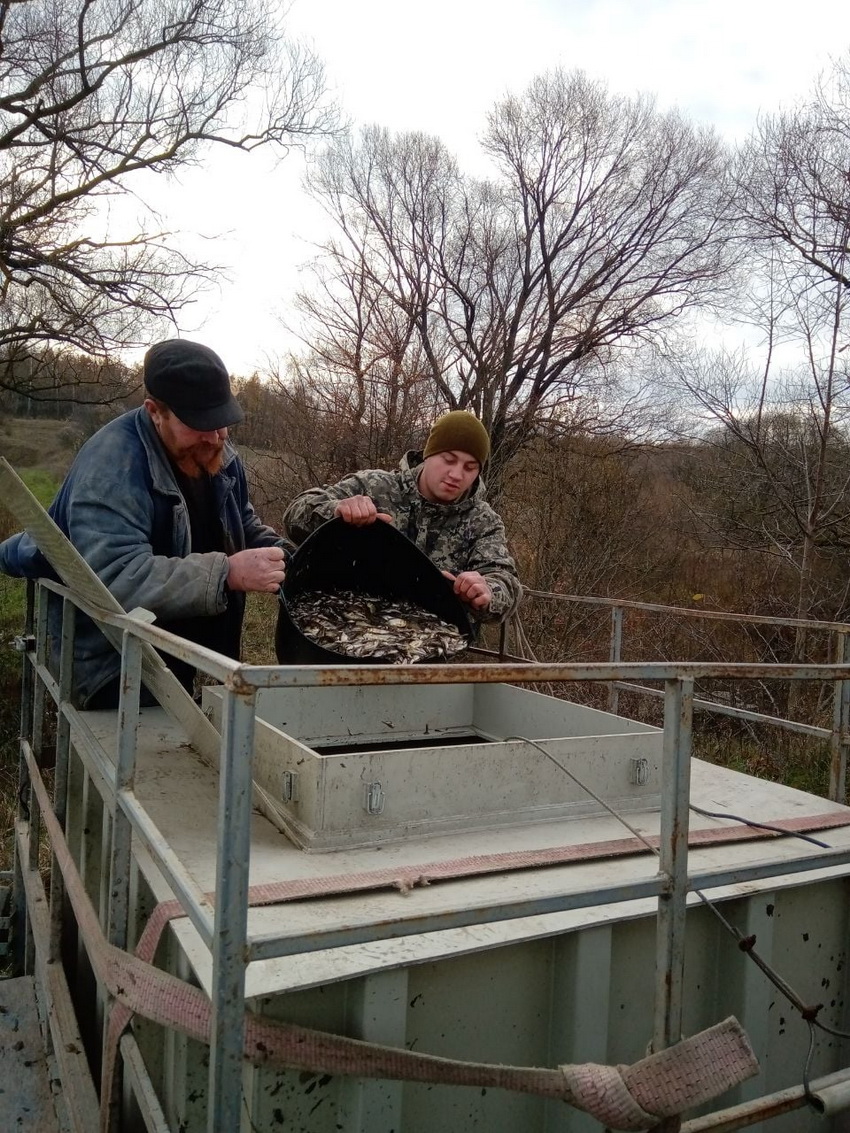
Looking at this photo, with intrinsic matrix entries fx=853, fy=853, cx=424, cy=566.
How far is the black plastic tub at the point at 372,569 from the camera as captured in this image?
3.58m

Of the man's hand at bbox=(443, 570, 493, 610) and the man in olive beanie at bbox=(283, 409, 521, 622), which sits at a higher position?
the man in olive beanie at bbox=(283, 409, 521, 622)

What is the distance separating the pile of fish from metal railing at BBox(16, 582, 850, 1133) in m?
1.01

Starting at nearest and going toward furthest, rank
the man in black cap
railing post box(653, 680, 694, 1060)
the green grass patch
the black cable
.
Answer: railing post box(653, 680, 694, 1060) < the black cable < the man in black cap < the green grass patch

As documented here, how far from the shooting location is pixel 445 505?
4.13 metres

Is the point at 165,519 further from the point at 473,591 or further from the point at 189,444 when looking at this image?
the point at 473,591

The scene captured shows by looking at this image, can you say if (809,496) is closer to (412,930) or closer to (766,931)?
(766,931)

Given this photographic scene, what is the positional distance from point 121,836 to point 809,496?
9.02 metres

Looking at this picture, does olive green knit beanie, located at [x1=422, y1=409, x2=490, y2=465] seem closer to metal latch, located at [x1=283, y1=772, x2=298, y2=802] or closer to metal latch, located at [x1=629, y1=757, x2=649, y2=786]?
metal latch, located at [x1=629, y1=757, x2=649, y2=786]

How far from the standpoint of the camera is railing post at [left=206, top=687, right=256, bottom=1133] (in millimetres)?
1180

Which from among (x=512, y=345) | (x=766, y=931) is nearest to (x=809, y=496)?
(x=512, y=345)

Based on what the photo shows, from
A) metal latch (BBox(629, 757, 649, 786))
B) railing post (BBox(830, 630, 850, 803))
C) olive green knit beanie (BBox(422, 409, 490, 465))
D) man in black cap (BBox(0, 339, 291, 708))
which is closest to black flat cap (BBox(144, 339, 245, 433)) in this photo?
man in black cap (BBox(0, 339, 291, 708))

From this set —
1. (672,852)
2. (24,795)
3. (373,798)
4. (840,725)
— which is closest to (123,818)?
(373,798)

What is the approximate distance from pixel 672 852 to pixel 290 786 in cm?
102

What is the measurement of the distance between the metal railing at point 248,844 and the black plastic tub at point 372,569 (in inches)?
47.3
